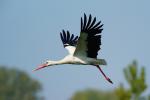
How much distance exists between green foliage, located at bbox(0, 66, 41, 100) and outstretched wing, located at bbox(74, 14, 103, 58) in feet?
177

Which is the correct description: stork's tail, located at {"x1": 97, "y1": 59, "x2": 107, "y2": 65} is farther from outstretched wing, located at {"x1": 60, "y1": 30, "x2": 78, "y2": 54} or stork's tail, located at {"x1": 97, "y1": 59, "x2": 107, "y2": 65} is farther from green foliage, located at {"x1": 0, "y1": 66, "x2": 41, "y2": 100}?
green foliage, located at {"x1": 0, "y1": 66, "x2": 41, "y2": 100}

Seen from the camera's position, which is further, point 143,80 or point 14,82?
point 14,82

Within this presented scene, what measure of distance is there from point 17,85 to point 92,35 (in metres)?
60.8

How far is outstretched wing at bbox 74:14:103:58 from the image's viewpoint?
17.4 meters

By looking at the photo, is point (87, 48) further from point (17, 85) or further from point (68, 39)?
point (17, 85)

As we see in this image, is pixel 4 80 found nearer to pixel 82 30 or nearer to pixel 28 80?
pixel 28 80

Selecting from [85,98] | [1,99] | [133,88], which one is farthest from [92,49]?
[85,98]

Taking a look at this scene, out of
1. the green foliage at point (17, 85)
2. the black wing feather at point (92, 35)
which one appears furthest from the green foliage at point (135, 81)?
the green foliage at point (17, 85)

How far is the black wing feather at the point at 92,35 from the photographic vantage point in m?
17.4

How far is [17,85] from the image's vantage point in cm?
7806

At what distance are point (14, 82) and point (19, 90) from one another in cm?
92

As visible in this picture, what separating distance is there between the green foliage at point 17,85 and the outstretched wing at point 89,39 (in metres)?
53.9

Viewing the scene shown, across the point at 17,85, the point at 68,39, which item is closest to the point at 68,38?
the point at 68,39

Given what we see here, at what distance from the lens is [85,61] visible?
18.2 m
